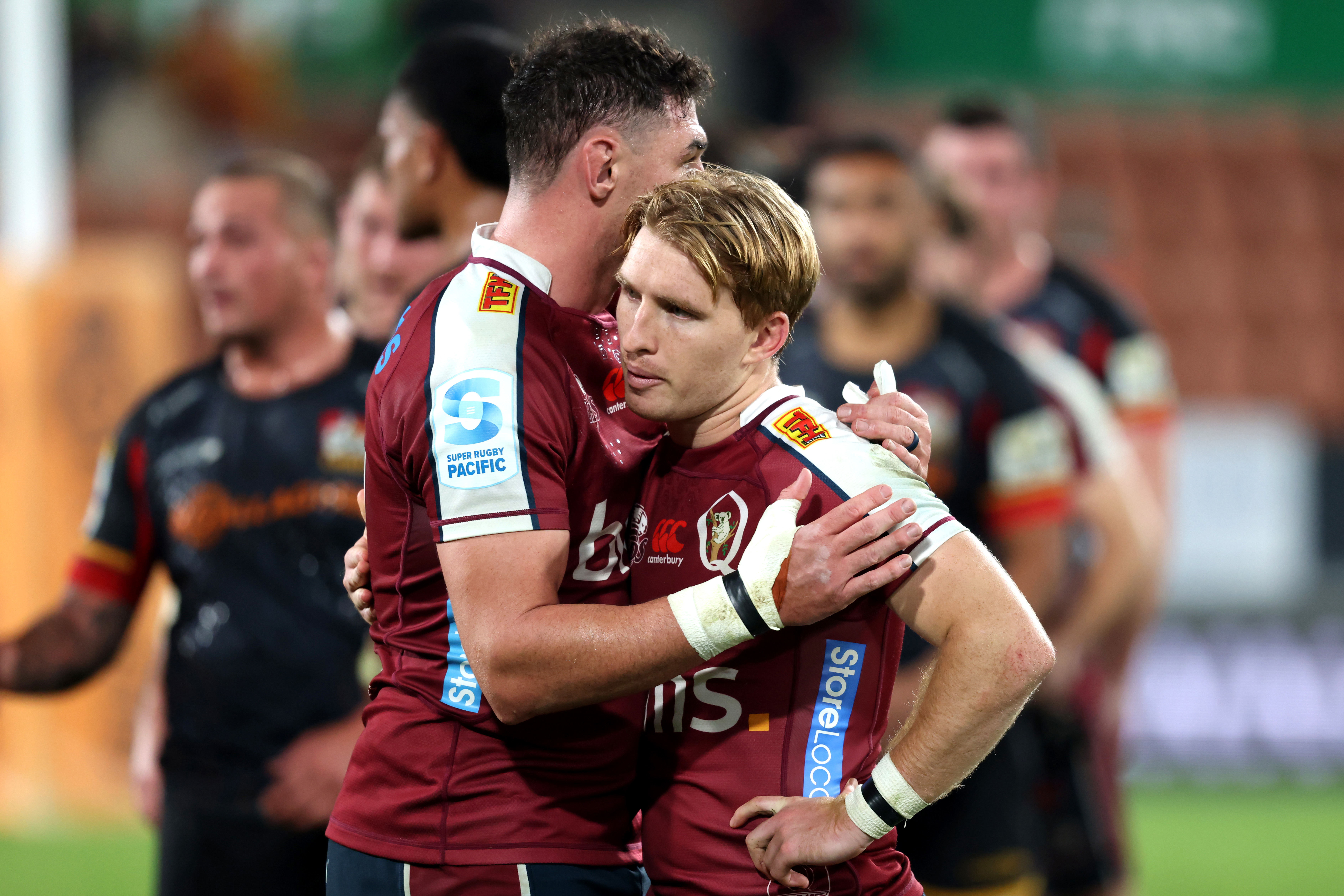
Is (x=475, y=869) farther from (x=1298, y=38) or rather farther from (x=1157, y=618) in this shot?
(x=1298, y=38)

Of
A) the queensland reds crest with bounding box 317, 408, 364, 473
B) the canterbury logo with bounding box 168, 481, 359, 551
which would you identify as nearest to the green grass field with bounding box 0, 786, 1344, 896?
the canterbury logo with bounding box 168, 481, 359, 551

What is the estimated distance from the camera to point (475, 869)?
264 centimetres

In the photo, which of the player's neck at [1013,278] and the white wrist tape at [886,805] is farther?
the player's neck at [1013,278]

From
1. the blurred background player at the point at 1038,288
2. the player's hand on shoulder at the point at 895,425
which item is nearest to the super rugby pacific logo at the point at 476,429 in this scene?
the player's hand on shoulder at the point at 895,425

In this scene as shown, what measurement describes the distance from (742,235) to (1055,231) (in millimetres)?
12604

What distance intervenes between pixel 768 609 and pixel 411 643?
2.17 ft

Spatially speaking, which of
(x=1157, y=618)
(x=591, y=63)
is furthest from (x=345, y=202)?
(x=1157, y=618)

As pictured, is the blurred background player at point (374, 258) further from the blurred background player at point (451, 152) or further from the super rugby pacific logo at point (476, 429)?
the super rugby pacific logo at point (476, 429)

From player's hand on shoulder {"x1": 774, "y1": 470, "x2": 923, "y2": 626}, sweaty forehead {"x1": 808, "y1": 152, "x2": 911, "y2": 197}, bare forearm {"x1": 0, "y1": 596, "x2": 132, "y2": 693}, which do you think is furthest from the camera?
sweaty forehead {"x1": 808, "y1": 152, "x2": 911, "y2": 197}

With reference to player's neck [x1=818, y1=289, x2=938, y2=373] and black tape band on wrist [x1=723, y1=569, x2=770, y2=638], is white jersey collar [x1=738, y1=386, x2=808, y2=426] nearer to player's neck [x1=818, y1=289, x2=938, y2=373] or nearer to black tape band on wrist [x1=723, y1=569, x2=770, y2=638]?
black tape band on wrist [x1=723, y1=569, x2=770, y2=638]

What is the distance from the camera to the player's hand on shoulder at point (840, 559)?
2.41 m

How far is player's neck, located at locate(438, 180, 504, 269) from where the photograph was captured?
3.71m

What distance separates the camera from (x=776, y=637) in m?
2.62

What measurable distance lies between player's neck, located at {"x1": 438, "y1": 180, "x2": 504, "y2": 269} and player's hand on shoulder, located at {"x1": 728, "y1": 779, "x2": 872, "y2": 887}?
5.39 ft
